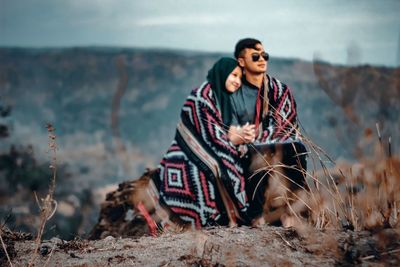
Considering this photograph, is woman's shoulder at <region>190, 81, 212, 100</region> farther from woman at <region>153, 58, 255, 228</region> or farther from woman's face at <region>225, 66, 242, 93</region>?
woman's face at <region>225, 66, 242, 93</region>

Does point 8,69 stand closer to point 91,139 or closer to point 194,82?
point 91,139

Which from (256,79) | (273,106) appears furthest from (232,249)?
(256,79)

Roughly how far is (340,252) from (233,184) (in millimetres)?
1659

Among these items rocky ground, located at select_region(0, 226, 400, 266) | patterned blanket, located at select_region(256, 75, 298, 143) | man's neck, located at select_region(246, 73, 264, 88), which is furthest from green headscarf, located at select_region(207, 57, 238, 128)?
rocky ground, located at select_region(0, 226, 400, 266)

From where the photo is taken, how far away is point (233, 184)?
3.62 m

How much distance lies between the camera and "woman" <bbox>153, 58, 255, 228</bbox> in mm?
3629

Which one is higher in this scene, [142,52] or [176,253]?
[142,52]

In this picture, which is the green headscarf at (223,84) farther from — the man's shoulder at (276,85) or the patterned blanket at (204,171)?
the man's shoulder at (276,85)

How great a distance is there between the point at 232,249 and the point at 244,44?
6.42 feet

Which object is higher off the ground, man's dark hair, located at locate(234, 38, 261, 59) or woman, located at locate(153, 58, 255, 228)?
man's dark hair, located at locate(234, 38, 261, 59)

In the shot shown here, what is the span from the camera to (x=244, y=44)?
3711mm

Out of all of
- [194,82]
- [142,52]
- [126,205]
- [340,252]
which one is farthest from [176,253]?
[142,52]

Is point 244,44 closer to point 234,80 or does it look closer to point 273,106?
point 234,80

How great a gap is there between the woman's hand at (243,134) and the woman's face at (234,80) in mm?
286
